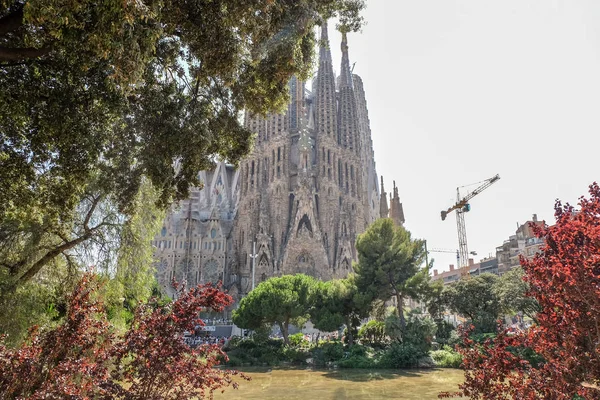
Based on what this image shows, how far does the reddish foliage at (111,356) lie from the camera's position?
439 centimetres

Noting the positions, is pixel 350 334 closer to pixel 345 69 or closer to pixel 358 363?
pixel 358 363

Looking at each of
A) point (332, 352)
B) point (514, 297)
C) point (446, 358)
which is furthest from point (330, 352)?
point (514, 297)

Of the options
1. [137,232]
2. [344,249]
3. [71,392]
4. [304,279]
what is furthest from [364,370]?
[344,249]

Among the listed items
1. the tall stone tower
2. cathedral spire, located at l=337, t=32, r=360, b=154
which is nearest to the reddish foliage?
the tall stone tower

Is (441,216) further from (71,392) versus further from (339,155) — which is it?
(71,392)

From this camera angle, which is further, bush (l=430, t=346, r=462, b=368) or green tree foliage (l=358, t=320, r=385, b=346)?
→ green tree foliage (l=358, t=320, r=385, b=346)

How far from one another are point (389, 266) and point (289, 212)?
76.9 ft

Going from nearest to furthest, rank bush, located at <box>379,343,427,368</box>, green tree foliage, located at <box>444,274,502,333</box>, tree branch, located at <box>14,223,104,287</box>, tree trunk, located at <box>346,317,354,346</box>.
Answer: tree branch, located at <box>14,223,104,287</box>, bush, located at <box>379,343,427,368</box>, tree trunk, located at <box>346,317,354,346</box>, green tree foliage, located at <box>444,274,502,333</box>

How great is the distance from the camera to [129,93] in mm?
5000

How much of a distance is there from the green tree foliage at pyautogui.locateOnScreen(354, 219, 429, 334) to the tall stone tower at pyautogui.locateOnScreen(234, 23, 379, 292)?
59.9 ft

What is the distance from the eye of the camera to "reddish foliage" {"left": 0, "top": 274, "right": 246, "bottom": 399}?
4.39 meters

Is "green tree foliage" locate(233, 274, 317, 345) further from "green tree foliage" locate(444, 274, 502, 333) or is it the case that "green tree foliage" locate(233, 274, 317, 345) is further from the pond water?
"green tree foliage" locate(444, 274, 502, 333)

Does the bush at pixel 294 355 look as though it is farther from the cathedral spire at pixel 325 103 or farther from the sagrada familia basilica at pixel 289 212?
the cathedral spire at pixel 325 103

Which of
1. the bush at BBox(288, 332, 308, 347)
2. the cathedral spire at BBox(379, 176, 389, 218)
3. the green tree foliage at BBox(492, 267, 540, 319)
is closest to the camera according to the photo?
the green tree foliage at BBox(492, 267, 540, 319)
